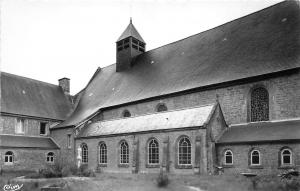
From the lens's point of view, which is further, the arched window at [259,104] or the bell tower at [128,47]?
the bell tower at [128,47]

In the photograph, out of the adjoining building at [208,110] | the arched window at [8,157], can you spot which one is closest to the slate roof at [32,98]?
the adjoining building at [208,110]

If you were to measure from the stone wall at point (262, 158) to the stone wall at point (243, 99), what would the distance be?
112 inches

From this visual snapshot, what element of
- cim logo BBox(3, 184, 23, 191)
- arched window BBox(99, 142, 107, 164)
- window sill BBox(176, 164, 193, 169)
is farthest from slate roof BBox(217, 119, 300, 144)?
cim logo BBox(3, 184, 23, 191)

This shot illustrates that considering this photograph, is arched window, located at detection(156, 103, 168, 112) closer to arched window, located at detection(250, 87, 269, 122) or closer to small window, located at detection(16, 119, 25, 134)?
arched window, located at detection(250, 87, 269, 122)

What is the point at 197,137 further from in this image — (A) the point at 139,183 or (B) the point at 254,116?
(A) the point at 139,183

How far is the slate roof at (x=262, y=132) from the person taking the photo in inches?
776

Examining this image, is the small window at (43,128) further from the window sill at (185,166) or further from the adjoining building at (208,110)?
the window sill at (185,166)

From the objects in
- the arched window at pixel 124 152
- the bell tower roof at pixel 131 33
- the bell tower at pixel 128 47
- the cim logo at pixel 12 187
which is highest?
the bell tower roof at pixel 131 33

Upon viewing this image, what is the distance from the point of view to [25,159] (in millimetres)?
31500

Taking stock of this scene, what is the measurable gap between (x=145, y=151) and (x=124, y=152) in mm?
2825

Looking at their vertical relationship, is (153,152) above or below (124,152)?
above

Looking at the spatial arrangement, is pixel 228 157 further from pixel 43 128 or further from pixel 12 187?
pixel 43 128

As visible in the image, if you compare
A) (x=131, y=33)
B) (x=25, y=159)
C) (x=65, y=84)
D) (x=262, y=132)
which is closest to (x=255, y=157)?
(x=262, y=132)

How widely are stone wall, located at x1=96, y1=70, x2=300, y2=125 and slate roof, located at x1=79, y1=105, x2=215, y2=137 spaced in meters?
1.50
